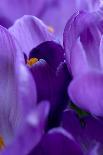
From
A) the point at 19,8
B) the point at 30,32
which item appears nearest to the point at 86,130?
the point at 30,32

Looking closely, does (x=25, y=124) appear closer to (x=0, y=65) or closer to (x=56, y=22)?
(x=0, y=65)

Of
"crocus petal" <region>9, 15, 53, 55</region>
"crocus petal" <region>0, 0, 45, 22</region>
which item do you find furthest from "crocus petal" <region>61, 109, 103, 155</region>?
"crocus petal" <region>0, 0, 45, 22</region>

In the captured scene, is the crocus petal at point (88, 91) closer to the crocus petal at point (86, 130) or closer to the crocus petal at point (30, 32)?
the crocus petal at point (86, 130)

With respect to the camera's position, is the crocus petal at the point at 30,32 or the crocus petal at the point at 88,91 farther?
the crocus petal at the point at 30,32

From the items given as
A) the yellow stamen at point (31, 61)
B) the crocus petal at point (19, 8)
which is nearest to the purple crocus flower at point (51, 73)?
the yellow stamen at point (31, 61)

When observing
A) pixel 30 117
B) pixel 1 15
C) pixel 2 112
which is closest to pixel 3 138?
pixel 2 112

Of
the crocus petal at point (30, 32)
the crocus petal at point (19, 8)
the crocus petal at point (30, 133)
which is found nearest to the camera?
the crocus petal at point (30, 133)
